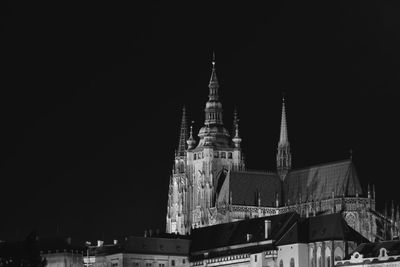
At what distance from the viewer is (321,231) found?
188 metres

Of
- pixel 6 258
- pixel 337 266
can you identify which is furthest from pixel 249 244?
pixel 6 258

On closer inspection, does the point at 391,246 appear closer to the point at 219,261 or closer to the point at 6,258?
the point at 219,261

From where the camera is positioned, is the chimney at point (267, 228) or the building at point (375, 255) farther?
the chimney at point (267, 228)

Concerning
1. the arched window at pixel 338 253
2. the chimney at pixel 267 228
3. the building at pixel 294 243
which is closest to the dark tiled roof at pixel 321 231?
the building at pixel 294 243

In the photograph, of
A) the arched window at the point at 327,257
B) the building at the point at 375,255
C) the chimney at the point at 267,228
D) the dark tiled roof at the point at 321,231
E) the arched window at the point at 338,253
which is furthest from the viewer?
the chimney at the point at 267,228

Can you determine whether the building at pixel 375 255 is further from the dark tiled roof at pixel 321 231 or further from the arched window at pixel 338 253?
the dark tiled roof at pixel 321 231

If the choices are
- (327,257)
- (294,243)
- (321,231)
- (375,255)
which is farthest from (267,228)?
(375,255)

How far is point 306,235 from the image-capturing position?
7426 inches

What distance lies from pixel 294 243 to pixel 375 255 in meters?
12.1

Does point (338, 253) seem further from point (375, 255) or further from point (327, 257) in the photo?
point (375, 255)

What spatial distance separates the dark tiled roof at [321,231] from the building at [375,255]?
431cm

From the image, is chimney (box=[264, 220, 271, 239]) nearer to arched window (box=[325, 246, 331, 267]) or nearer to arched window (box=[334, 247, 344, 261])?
arched window (box=[325, 246, 331, 267])

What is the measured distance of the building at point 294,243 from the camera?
608ft

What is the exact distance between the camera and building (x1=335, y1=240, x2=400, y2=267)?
176900 mm
